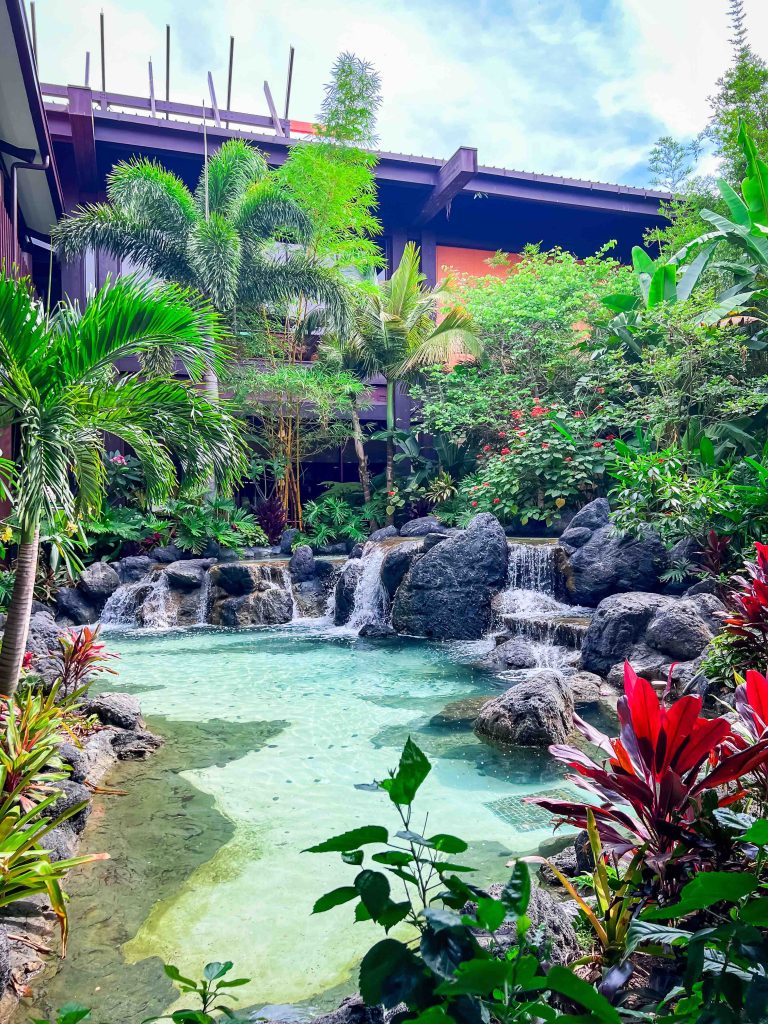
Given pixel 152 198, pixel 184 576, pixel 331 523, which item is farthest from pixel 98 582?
pixel 152 198

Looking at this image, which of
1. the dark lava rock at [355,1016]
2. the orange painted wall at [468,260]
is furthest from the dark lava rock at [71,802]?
the orange painted wall at [468,260]

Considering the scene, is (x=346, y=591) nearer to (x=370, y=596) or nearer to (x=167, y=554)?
(x=370, y=596)

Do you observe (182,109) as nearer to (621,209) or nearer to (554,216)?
(554,216)

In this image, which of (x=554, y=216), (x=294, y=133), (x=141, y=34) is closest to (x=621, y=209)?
(x=554, y=216)

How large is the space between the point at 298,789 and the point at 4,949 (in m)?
2.19

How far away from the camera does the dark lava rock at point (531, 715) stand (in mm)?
5168

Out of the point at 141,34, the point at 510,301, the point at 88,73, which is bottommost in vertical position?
the point at 510,301

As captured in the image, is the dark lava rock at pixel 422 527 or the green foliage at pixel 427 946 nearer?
the green foliage at pixel 427 946

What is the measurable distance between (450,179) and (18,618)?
49.3ft

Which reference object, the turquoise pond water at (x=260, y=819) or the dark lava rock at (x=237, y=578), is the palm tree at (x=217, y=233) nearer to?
the dark lava rock at (x=237, y=578)

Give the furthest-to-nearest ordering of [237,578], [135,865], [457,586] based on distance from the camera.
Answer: [237,578]
[457,586]
[135,865]

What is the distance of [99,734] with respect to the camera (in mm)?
4809

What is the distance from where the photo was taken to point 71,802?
148 inches

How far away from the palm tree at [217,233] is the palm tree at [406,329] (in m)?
1.27
